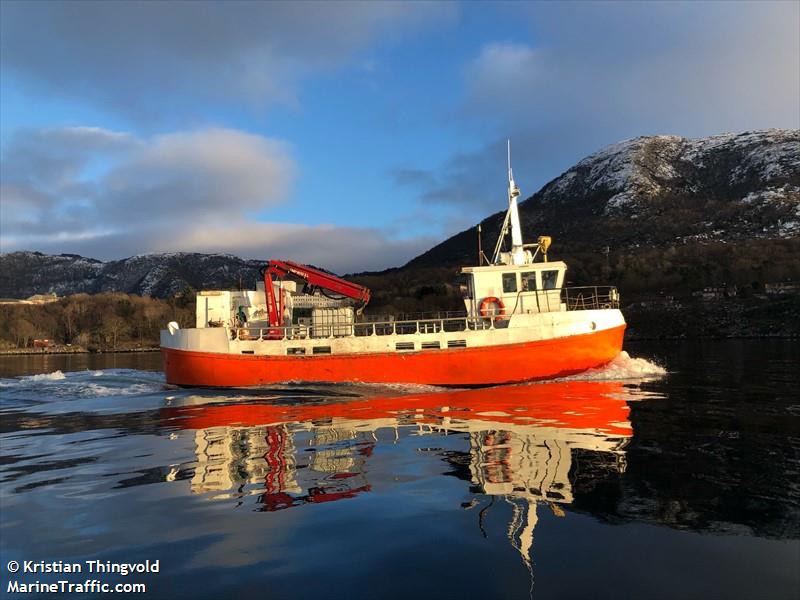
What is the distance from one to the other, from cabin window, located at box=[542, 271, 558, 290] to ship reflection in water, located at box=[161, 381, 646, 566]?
245 inches

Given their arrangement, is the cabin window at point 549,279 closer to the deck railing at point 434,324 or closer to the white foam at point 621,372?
the deck railing at point 434,324

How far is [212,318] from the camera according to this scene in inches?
1109

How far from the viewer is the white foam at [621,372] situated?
2401 centimetres

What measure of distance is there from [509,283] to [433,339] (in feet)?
16.6

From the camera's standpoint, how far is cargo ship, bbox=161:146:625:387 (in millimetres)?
23766

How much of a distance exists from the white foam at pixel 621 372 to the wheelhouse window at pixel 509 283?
17.0 ft

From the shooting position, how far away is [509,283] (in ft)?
82.9

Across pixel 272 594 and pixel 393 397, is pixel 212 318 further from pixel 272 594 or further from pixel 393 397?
pixel 272 594

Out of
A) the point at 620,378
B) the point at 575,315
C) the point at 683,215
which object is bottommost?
the point at 620,378

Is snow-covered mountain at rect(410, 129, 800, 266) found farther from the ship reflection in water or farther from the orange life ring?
the ship reflection in water

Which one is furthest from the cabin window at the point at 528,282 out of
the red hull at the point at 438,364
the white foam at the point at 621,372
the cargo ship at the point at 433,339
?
the white foam at the point at 621,372

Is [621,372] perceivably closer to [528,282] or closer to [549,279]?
[549,279]

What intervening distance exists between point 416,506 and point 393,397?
1358 cm

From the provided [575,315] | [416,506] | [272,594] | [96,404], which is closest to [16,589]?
[272,594]
